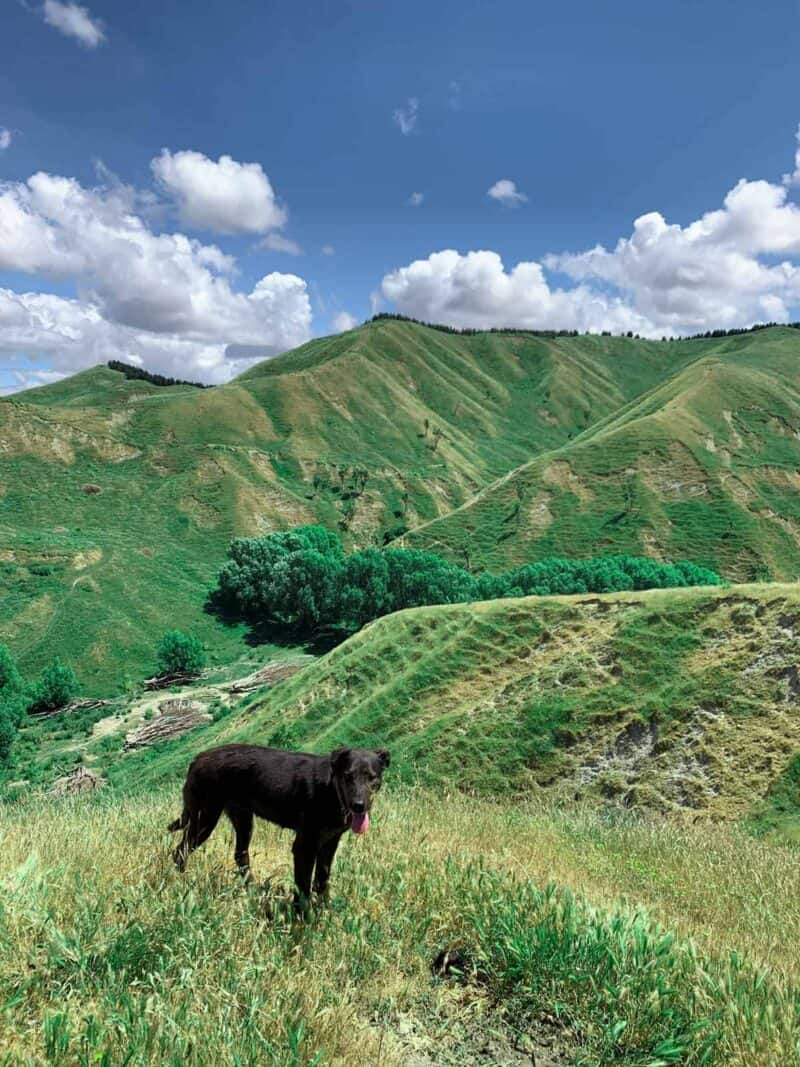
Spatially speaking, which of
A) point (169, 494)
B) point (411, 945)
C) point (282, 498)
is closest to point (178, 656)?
point (169, 494)

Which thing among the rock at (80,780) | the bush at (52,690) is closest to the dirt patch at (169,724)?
the rock at (80,780)

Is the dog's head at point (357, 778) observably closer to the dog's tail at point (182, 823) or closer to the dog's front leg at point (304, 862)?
the dog's front leg at point (304, 862)

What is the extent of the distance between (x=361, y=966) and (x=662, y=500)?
13530cm

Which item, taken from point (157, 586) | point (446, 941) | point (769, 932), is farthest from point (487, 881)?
point (157, 586)

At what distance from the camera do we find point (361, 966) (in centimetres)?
552

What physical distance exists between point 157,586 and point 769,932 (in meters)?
109

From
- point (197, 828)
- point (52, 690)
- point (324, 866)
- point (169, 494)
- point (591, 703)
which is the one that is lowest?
point (52, 690)

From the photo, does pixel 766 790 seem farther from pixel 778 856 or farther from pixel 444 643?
pixel 444 643

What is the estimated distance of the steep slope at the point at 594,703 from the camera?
2619 cm

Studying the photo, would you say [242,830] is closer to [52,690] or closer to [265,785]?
[265,785]

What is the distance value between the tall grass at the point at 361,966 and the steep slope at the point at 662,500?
114 m

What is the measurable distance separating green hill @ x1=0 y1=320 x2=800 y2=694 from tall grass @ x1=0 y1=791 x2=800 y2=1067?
86.9m

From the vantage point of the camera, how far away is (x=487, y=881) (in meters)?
6.69

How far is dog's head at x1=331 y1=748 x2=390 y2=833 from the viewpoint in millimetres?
5949
